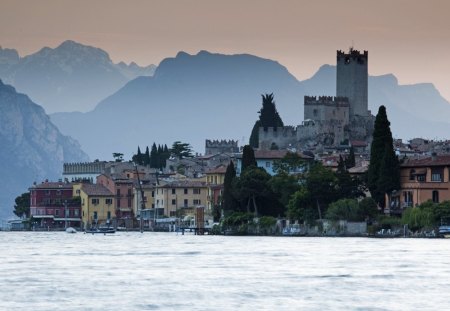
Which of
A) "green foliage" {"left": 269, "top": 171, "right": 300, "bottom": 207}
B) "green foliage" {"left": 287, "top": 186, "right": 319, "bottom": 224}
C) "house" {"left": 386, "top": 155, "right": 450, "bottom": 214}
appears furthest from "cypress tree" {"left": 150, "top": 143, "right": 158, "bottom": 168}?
"house" {"left": 386, "top": 155, "right": 450, "bottom": 214}

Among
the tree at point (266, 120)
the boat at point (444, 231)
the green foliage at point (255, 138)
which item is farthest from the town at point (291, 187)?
the boat at point (444, 231)

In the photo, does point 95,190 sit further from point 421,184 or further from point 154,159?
point 421,184

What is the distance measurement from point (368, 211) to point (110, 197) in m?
70.2

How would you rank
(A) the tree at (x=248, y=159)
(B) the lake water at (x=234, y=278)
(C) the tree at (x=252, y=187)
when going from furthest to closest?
(A) the tree at (x=248, y=159) → (C) the tree at (x=252, y=187) → (B) the lake water at (x=234, y=278)

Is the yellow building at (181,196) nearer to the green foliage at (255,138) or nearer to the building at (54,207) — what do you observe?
the building at (54,207)

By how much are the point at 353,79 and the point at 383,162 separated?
96396mm

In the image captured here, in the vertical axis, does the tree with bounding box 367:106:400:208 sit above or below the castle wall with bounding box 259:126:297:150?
below

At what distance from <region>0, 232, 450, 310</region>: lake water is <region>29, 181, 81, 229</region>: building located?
284ft

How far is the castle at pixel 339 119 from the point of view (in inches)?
Result: 7156

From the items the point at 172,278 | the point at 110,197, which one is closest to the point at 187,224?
the point at 110,197

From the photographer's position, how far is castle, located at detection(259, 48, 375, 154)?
596 ft

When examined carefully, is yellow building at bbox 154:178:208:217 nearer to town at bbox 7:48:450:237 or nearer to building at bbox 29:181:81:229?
town at bbox 7:48:450:237

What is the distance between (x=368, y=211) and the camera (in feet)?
332

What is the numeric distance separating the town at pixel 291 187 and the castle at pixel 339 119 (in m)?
0.16
